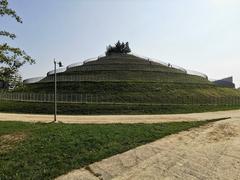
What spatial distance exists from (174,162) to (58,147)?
560 centimetres

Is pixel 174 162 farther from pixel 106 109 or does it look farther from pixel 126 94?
pixel 126 94

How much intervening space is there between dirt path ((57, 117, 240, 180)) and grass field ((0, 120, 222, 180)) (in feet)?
2.55

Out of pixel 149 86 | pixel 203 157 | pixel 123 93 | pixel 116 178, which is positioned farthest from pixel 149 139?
pixel 149 86

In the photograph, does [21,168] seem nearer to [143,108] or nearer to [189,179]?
[189,179]

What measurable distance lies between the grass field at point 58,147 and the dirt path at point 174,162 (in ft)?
2.55

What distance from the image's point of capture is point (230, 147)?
599 inches

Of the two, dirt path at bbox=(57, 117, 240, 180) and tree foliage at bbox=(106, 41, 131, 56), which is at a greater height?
tree foliage at bbox=(106, 41, 131, 56)

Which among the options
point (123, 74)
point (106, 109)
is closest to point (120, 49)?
point (123, 74)

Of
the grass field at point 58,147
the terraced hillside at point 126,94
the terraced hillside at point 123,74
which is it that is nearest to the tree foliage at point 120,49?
the terraced hillside at point 123,74

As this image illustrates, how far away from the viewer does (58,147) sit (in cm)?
1488

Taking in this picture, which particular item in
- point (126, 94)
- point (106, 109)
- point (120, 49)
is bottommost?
point (106, 109)

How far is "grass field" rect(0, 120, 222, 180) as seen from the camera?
1229 cm

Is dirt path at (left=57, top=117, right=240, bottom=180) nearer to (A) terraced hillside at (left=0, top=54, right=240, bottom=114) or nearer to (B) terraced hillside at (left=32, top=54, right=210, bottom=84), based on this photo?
(A) terraced hillside at (left=0, top=54, right=240, bottom=114)

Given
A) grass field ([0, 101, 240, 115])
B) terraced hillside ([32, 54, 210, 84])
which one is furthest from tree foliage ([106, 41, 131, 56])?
grass field ([0, 101, 240, 115])
